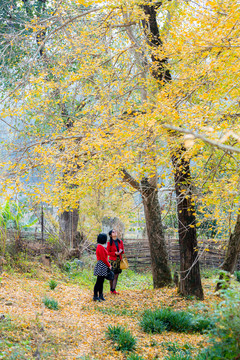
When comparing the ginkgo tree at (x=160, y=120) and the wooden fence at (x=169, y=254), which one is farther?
the wooden fence at (x=169, y=254)

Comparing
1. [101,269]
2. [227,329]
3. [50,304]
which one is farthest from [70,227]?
[227,329]

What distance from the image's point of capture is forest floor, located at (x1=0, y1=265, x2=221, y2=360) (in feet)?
12.9

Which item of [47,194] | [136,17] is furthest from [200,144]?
[136,17]

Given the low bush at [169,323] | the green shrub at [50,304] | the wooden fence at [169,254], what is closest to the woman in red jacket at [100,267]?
the green shrub at [50,304]

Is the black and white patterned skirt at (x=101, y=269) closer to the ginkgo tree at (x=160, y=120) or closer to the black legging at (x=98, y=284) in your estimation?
the black legging at (x=98, y=284)

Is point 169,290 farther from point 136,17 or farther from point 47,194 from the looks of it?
point 136,17

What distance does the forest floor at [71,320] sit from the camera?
395 centimetres

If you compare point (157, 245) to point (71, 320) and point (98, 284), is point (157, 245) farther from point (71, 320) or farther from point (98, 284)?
point (71, 320)

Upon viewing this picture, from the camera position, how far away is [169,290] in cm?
801

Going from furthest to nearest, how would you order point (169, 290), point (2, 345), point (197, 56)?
point (169, 290) < point (197, 56) < point (2, 345)

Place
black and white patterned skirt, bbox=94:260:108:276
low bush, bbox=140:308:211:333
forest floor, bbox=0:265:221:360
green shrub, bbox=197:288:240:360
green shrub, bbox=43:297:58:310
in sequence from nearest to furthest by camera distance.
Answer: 1. green shrub, bbox=197:288:240:360
2. forest floor, bbox=0:265:221:360
3. low bush, bbox=140:308:211:333
4. green shrub, bbox=43:297:58:310
5. black and white patterned skirt, bbox=94:260:108:276

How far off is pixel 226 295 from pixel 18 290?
4957 mm

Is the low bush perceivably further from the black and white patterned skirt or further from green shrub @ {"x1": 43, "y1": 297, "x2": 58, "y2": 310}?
the black and white patterned skirt

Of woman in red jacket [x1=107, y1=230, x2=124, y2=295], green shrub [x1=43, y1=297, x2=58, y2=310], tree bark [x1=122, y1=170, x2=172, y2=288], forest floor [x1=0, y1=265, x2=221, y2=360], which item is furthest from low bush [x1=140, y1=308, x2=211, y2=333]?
tree bark [x1=122, y1=170, x2=172, y2=288]
